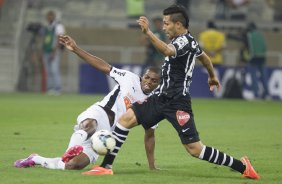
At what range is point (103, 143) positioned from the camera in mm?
11641

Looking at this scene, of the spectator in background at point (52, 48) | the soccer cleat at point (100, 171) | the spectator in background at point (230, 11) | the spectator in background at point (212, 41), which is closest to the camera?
the soccer cleat at point (100, 171)

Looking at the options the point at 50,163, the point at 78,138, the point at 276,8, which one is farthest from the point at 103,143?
the point at 276,8

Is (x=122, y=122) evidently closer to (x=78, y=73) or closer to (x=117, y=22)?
(x=78, y=73)

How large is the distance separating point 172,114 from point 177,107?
0.10 metres

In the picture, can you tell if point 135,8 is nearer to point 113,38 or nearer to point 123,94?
point 113,38

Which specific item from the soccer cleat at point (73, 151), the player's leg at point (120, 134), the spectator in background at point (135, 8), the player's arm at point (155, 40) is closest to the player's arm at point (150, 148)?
the player's leg at point (120, 134)

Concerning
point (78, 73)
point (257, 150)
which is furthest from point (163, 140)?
point (78, 73)

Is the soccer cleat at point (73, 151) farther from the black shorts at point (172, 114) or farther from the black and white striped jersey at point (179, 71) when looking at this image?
the black and white striped jersey at point (179, 71)

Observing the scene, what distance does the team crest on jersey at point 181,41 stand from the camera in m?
11.6

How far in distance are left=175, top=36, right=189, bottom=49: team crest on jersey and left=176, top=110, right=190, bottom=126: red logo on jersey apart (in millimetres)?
817

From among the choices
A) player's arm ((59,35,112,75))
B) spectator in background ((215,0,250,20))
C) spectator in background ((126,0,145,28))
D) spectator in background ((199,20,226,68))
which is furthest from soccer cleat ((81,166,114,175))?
spectator in background ((215,0,250,20))

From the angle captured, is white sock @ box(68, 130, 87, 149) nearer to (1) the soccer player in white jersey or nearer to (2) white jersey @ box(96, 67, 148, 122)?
(1) the soccer player in white jersey

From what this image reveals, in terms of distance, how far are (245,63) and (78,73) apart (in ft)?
19.4

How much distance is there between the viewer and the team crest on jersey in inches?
457
